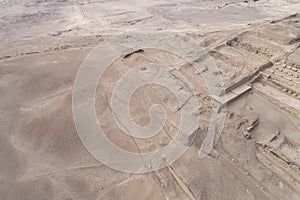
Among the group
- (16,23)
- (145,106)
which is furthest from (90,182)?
(16,23)

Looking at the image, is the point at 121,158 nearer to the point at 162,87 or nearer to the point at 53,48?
the point at 162,87

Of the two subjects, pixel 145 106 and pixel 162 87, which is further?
pixel 162 87

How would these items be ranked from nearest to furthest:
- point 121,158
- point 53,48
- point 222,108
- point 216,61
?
Result: point 121,158 < point 222,108 < point 216,61 < point 53,48

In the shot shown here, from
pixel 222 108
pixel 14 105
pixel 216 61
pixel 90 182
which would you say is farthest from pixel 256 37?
pixel 14 105

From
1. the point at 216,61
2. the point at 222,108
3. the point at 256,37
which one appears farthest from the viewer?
the point at 256,37

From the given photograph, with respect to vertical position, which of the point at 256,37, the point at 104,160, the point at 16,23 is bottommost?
the point at 16,23

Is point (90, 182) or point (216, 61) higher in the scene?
point (216, 61)

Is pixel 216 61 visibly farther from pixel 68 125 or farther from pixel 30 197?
pixel 30 197
